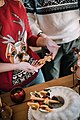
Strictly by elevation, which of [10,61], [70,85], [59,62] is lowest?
[59,62]

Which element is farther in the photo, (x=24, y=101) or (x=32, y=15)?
Result: (x=32, y=15)

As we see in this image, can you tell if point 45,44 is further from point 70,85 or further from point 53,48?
point 70,85

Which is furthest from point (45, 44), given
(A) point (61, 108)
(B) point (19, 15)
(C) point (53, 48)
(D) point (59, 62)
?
(A) point (61, 108)

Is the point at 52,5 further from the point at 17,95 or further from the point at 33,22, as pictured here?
the point at 17,95

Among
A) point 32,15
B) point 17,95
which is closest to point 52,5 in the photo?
point 32,15

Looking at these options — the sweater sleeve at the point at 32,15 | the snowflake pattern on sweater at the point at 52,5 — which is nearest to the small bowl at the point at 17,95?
the sweater sleeve at the point at 32,15

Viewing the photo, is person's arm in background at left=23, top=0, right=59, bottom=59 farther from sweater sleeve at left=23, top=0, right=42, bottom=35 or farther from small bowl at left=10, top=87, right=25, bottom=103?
small bowl at left=10, top=87, right=25, bottom=103

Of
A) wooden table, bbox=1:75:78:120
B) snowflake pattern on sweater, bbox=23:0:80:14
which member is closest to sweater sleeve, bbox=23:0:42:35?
snowflake pattern on sweater, bbox=23:0:80:14

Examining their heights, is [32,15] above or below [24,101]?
above

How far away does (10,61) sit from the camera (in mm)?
1263

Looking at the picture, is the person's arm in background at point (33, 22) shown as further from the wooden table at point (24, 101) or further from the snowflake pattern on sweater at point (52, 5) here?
the wooden table at point (24, 101)

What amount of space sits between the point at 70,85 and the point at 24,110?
284 mm

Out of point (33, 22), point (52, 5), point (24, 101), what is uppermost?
point (52, 5)

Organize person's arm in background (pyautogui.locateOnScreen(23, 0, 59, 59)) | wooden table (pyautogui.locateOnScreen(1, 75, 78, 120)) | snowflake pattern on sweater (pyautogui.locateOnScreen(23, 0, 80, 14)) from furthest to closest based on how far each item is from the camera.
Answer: snowflake pattern on sweater (pyautogui.locateOnScreen(23, 0, 80, 14))
person's arm in background (pyautogui.locateOnScreen(23, 0, 59, 59))
wooden table (pyautogui.locateOnScreen(1, 75, 78, 120))
